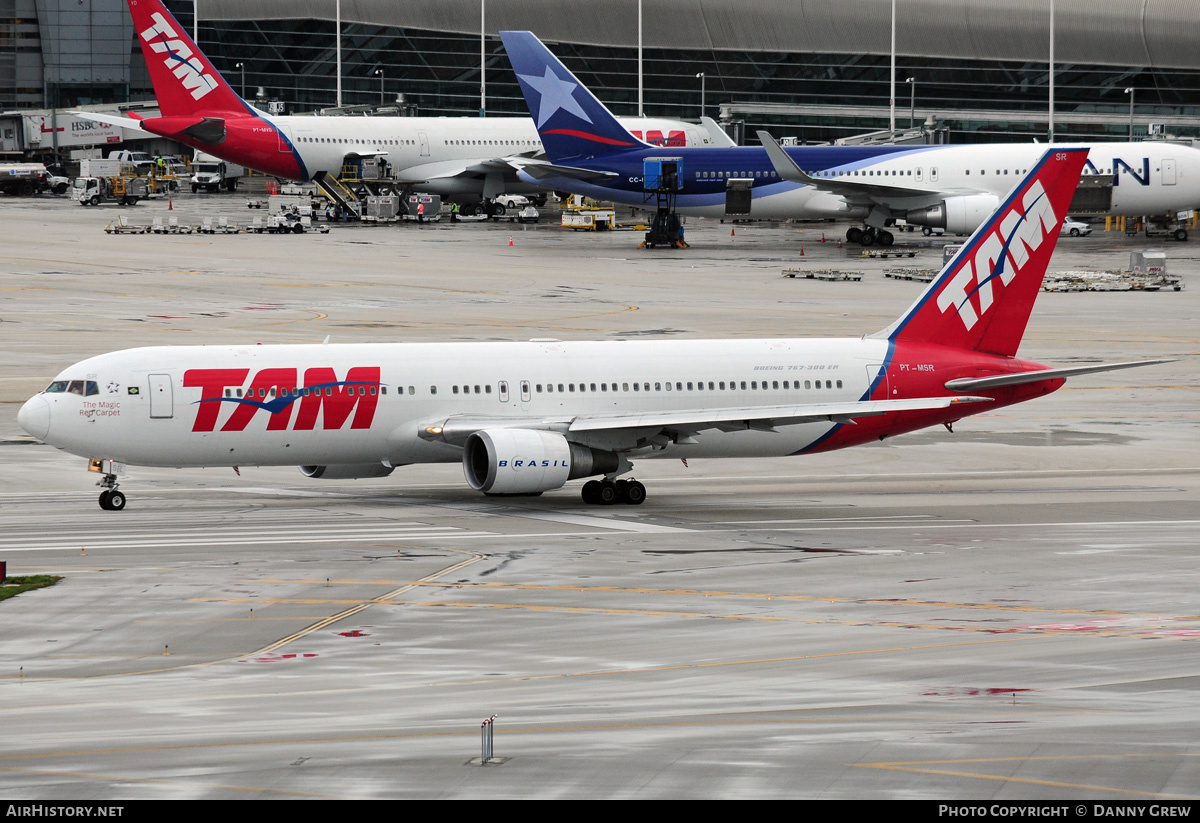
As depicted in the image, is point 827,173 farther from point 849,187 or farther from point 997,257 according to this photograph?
point 997,257

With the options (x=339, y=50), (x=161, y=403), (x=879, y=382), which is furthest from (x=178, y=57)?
(x=879, y=382)

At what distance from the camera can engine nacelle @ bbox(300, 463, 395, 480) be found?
36219 millimetres

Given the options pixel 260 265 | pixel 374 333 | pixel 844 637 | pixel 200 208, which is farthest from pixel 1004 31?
pixel 844 637

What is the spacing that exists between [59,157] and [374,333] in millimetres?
102963

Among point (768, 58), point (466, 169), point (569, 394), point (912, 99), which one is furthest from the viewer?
point (768, 58)

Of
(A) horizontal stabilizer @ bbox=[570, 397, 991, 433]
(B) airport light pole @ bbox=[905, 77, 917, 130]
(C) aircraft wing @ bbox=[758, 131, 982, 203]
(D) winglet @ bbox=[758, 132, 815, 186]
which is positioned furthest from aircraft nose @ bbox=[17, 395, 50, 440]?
(B) airport light pole @ bbox=[905, 77, 917, 130]

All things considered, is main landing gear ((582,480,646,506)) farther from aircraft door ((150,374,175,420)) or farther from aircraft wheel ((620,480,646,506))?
aircraft door ((150,374,175,420))

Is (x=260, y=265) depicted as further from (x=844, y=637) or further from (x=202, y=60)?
(x=844, y=637)

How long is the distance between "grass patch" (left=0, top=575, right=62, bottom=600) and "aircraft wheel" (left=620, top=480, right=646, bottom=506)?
13.1m

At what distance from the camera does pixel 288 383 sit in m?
34.5

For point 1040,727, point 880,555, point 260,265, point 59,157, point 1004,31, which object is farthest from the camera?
point 59,157

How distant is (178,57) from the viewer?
335 feet

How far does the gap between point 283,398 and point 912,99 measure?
368 feet

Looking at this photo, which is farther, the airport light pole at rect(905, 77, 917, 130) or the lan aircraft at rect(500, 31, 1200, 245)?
the airport light pole at rect(905, 77, 917, 130)
